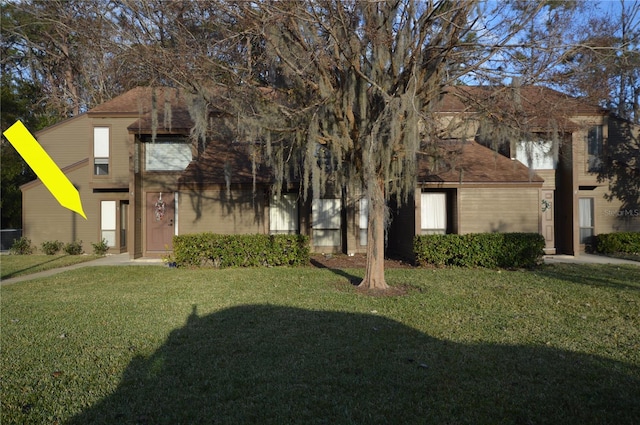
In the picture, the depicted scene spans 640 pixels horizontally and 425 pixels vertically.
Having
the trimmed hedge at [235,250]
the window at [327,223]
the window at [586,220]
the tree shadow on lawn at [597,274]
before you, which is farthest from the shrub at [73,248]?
the window at [586,220]

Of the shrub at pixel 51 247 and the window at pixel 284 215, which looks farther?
the shrub at pixel 51 247

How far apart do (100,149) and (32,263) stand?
476 cm

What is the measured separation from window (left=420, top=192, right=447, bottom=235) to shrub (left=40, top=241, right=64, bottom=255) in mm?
13939

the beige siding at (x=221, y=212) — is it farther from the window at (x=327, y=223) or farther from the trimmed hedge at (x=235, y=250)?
the trimmed hedge at (x=235, y=250)

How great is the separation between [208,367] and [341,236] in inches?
467

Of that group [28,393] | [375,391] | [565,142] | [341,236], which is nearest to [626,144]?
[565,142]

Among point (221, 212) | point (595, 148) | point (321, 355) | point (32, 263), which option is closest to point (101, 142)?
point (32, 263)

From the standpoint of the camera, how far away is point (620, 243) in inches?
655

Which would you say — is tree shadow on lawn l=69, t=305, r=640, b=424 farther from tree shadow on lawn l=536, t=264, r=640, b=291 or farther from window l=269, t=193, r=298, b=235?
window l=269, t=193, r=298, b=235

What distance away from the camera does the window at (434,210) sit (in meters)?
15.6

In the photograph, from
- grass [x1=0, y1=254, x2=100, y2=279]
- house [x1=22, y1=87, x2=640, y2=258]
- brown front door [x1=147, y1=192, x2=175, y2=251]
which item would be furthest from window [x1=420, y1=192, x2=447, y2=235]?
grass [x1=0, y1=254, x2=100, y2=279]

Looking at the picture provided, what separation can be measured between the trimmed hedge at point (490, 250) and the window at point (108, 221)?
12.7m

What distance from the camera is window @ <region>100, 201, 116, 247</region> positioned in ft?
60.5

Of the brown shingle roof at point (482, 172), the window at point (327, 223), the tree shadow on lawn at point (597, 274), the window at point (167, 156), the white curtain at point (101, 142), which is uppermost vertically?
the white curtain at point (101, 142)
